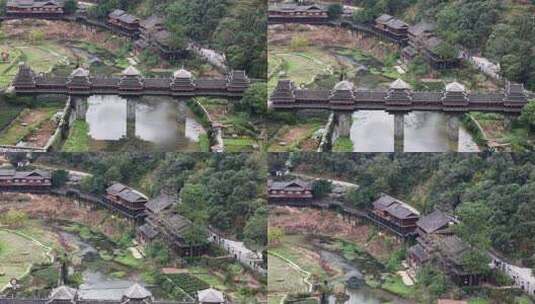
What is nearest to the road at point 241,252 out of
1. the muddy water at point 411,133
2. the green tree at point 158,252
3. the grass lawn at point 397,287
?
the green tree at point 158,252

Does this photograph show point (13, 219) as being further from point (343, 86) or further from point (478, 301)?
point (478, 301)

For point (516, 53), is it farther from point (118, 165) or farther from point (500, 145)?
→ point (118, 165)

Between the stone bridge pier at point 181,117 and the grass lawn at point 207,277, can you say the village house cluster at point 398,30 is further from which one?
the grass lawn at point 207,277

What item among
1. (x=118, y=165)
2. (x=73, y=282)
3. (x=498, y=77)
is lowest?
(x=73, y=282)

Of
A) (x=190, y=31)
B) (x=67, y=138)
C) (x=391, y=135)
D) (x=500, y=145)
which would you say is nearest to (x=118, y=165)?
(x=67, y=138)

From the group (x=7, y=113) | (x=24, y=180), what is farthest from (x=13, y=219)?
(x=7, y=113)

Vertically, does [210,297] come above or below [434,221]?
below
